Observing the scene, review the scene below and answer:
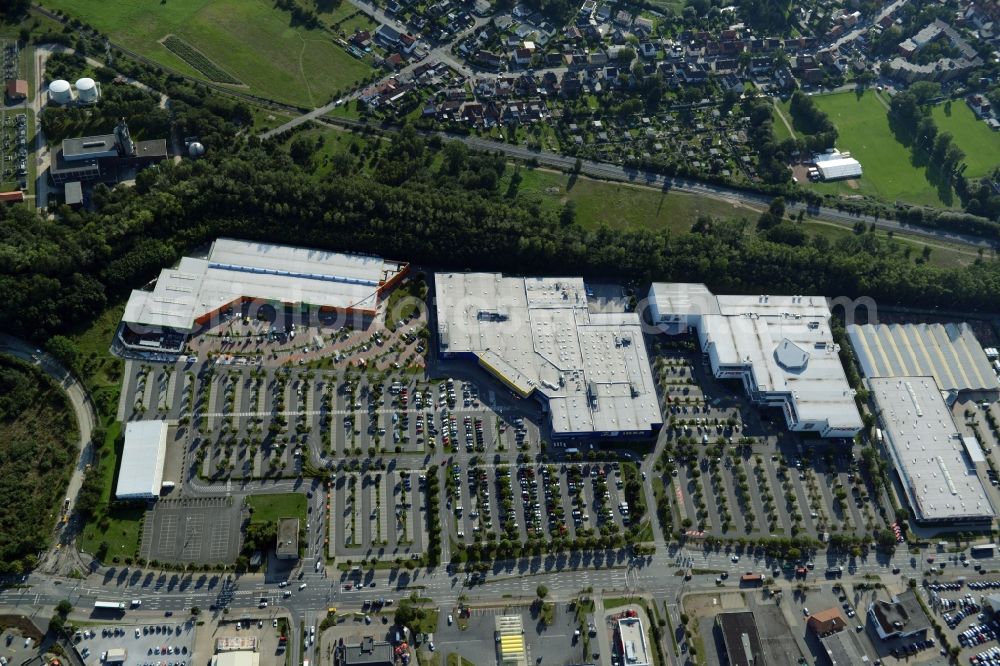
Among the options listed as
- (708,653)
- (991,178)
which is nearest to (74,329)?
(708,653)

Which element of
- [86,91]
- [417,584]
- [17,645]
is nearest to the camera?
[17,645]

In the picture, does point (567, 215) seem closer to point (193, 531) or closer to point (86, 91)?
point (193, 531)

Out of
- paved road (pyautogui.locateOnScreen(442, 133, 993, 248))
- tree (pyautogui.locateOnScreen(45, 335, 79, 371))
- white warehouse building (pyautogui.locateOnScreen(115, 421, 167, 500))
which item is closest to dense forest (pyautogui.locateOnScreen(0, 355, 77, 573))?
tree (pyautogui.locateOnScreen(45, 335, 79, 371))

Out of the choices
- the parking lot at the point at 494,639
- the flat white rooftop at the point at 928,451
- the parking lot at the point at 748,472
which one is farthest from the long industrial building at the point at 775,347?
the parking lot at the point at 494,639

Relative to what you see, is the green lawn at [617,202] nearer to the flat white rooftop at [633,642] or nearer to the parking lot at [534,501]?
the parking lot at [534,501]

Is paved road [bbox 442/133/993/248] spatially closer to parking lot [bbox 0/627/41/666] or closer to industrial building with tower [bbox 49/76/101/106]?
industrial building with tower [bbox 49/76/101/106]

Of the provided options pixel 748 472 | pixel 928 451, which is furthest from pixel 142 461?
pixel 928 451

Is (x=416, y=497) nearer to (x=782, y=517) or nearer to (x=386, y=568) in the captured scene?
(x=386, y=568)
